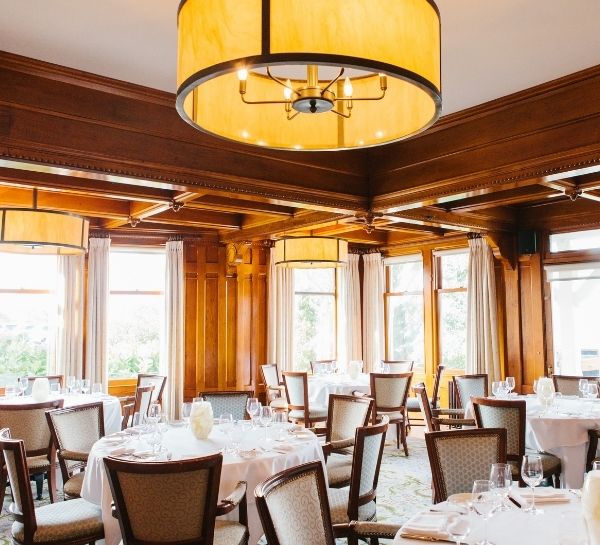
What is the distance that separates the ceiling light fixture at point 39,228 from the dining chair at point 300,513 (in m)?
4.24

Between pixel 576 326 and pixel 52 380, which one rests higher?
pixel 576 326

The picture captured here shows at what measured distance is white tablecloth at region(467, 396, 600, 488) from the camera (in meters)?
4.87

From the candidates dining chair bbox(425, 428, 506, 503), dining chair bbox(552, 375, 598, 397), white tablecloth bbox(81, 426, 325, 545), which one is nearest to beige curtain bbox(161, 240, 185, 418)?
white tablecloth bbox(81, 426, 325, 545)

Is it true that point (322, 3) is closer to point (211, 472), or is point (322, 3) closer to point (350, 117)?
point (350, 117)

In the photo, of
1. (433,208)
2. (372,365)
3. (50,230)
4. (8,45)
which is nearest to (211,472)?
(8,45)

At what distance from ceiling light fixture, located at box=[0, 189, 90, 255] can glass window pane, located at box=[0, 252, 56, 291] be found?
2532 mm

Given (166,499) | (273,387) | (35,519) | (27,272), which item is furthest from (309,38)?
(27,272)

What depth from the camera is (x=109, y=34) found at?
321 centimetres

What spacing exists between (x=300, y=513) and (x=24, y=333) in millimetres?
6821

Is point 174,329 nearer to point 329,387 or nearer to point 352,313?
point 329,387

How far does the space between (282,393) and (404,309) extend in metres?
2.91

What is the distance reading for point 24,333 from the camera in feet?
26.9

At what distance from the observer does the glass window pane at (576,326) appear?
794 centimetres

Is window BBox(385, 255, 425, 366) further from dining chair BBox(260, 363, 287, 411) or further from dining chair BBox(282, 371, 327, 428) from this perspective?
dining chair BBox(282, 371, 327, 428)
